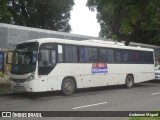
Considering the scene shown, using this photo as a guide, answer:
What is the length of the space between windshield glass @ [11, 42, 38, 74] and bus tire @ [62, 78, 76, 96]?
2219 millimetres

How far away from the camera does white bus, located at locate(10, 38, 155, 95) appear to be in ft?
52.6

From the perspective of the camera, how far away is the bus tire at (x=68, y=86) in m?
17.2

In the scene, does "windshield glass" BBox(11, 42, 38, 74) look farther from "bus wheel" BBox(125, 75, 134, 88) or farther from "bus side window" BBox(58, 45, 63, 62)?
"bus wheel" BBox(125, 75, 134, 88)

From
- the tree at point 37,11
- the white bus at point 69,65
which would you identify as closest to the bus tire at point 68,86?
the white bus at point 69,65

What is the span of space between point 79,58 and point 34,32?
6231mm

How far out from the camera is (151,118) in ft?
31.0

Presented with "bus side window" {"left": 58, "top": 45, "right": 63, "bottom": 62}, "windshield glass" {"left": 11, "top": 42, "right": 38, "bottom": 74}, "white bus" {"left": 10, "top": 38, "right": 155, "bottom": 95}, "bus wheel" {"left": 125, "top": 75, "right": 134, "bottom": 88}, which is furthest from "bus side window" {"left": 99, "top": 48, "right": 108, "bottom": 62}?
"windshield glass" {"left": 11, "top": 42, "right": 38, "bottom": 74}

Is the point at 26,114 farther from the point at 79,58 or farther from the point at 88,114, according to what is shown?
the point at 79,58

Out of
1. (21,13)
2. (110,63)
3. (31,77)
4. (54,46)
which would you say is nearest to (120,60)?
(110,63)

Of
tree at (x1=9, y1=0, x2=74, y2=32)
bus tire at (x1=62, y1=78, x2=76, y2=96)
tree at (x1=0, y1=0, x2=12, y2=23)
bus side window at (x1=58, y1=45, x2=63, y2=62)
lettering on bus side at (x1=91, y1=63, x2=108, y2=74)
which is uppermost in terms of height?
tree at (x1=9, y1=0, x2=74, y2=32)

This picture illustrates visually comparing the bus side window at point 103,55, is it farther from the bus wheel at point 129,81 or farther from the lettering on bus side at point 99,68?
the bus wheel at point 129,81

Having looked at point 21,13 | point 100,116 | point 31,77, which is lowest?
point 100,116

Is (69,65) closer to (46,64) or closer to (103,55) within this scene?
(46,64)

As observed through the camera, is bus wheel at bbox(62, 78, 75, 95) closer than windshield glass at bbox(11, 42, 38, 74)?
No
